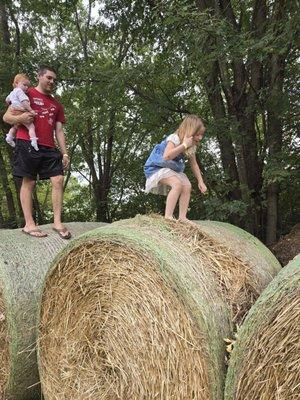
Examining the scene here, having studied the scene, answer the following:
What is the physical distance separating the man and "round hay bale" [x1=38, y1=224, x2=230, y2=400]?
1022 mm

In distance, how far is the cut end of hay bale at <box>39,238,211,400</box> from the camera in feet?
8.79

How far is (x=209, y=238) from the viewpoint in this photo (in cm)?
334

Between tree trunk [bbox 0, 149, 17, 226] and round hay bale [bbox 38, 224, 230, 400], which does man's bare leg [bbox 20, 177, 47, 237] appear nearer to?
round hay bale [bbox 38, 224, 230, 400]

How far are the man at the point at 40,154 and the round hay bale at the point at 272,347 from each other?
7.48 ft

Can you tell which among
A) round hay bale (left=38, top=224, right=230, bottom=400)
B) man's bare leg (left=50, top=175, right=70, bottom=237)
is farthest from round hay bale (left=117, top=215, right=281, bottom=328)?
man's bare leg (left=50, top=175, right=70, bottom=237)

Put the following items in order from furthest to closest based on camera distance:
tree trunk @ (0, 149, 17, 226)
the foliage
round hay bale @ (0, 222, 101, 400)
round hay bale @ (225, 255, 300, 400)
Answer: tree trunk @ (0, 149, 17, 226) → the foliage → round hay bale @ (0, 222, 101, 400) → round hay bale @ (225, 255, 300, 400)

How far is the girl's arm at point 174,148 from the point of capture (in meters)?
4.04

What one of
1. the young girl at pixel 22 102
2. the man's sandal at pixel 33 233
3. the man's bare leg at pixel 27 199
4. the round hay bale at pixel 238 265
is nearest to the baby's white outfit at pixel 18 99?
the young girl at pixel 22 102

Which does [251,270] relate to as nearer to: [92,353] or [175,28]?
[92,353]

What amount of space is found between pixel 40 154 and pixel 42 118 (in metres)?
0.35

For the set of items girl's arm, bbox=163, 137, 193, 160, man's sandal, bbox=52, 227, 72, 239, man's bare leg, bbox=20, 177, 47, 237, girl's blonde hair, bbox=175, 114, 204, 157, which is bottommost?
man's sandal, bbox=52, 227, 72, 239

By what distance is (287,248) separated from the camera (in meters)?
6.17

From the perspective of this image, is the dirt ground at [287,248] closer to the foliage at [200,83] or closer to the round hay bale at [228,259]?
the foliage at [200,83]

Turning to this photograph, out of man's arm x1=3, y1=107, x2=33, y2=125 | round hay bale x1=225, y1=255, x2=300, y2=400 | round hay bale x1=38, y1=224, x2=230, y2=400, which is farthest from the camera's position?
man's arm x1=3, y1=107, x2=33, y2=125
